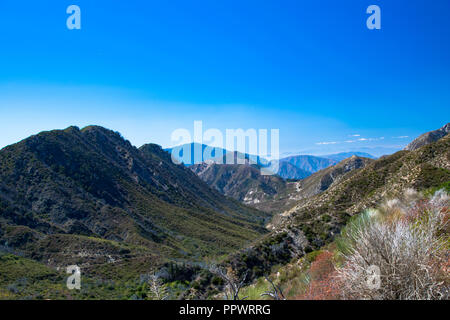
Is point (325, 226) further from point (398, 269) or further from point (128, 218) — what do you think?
point (128, 218)

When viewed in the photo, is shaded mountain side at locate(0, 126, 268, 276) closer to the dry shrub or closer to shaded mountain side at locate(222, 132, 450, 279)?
shaded mountain side at locate(222, 132, 450, 279)

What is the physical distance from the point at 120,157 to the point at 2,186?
162 ft

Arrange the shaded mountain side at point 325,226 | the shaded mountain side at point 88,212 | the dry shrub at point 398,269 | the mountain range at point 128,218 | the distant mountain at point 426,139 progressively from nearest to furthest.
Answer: the dry shrub at point 398,269
the shaded mountain side at point 325,226
the mountain range at point 128,218
the shaded mountain side at point 88,212
the distant mountain at point 426,139

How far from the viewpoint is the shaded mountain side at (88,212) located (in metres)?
46.3

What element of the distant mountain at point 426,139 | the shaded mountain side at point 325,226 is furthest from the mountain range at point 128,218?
the distant mountain at point 426,139

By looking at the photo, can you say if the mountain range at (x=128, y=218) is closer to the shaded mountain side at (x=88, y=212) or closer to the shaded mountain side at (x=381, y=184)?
the shaded mountain side at (x=381, y=184)

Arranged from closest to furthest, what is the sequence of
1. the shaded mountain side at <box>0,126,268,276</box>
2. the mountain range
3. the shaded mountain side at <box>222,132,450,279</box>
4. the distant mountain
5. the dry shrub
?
the dry shrub → the shaded mountain side at <box>222,132,450,279</box> → the mountain range → the shaded mountain side at <box>0,126,268,276</box> → the distant mountain

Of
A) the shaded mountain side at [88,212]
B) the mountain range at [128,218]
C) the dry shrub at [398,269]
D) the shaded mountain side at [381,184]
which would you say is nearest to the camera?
the dry shrub at [398,269]

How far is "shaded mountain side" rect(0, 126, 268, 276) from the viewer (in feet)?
152

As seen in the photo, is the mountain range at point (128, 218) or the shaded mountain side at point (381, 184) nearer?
the shaded mountain side at point (381, 184)

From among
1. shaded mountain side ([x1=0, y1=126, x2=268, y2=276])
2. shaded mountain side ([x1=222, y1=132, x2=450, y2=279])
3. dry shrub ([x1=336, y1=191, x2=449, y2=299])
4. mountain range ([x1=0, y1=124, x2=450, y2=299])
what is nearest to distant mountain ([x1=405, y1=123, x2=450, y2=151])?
mountain range ([x1=0, y1=124, x2=450, y2=299])

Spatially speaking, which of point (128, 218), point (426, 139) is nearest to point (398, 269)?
point (128, 218)

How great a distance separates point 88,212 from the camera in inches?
2591
